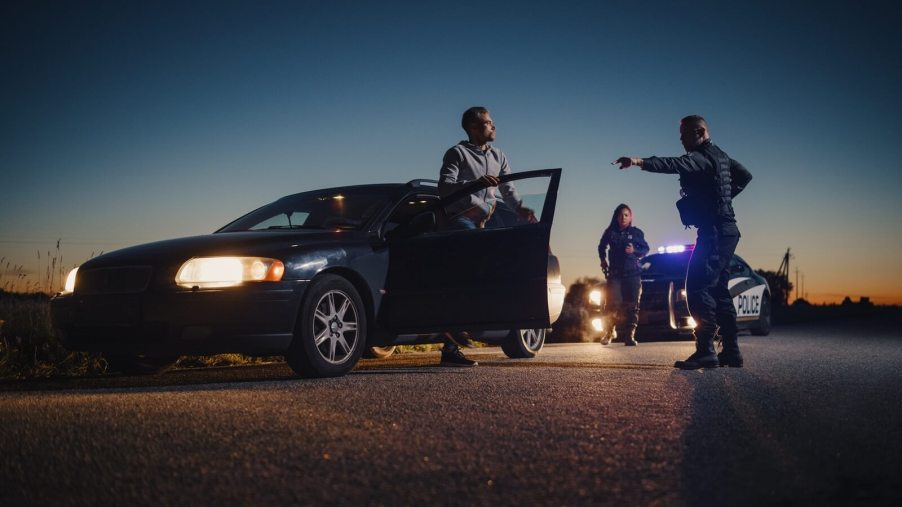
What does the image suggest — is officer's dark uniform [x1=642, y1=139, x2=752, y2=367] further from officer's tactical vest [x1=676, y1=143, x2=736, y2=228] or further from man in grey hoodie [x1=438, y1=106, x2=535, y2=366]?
man in grey hoodie [x1=438, y1=106, x2=535, y2=366]

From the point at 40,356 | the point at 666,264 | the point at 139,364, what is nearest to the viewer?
the point at 139,364

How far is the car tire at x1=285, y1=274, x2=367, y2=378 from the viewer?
265 inches

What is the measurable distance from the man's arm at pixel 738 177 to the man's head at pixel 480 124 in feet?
7.17

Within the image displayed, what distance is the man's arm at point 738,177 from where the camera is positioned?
812 centimetres

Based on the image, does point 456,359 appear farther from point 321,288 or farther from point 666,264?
point 666,264

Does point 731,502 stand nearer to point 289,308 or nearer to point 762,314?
point 289,308

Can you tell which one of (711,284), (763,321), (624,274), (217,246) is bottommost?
(763,321)

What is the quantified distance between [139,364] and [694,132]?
5261mm

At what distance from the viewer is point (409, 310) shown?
7258mm

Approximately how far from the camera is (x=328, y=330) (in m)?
6.95

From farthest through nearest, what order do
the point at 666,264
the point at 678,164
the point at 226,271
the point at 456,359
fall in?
the point at 666,264 < the point at 456,359 < the point at 678,164 < the point at 226,271

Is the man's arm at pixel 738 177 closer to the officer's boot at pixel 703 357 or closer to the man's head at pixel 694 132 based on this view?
the man's head at pixel 694 132

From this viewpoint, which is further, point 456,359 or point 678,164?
point 456,359

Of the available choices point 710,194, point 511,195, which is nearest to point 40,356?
point 511,195
